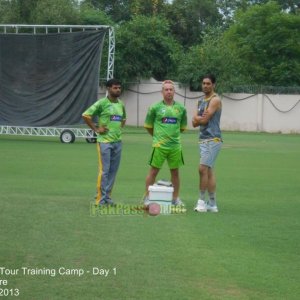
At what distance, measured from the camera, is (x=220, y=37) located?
51500 millimetres

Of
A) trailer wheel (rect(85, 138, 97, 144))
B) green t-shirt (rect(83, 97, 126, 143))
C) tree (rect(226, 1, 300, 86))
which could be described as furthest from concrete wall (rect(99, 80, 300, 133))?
green t-shirt (rect(83, 97, 126, 143))

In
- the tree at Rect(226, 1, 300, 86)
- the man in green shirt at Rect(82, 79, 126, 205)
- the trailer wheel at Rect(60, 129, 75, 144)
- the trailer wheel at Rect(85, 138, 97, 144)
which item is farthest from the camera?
the tree at Rect(226, 1, 300, 86)

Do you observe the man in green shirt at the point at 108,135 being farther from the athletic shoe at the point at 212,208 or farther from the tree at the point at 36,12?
the tree at the point at 36,12

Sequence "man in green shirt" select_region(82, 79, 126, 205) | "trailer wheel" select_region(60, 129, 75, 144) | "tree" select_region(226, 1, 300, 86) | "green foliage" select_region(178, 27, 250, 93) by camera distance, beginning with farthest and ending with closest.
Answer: "tree" select_region(226, 1, 300, 86), "green foliage" select_region(178, 27, 250, 93), "trailer wheel" select_region(60, 129, 75, 144), "man in green shirt" select_region(82, 79, 126, 205)

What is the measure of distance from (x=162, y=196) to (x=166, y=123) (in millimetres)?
1117

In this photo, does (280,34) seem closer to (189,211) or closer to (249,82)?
(249,82)

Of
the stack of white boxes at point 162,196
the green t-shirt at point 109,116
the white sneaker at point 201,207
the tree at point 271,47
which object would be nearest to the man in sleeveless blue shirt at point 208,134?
the white sneaker at point 201,207

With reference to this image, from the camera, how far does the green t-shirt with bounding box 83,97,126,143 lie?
39.8ft

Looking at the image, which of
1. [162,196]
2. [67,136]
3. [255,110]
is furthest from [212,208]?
[255,110]

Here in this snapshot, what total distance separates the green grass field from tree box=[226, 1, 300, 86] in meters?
33.0

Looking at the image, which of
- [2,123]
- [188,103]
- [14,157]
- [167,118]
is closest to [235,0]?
[188,103]

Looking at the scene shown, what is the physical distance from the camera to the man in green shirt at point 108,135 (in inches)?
474

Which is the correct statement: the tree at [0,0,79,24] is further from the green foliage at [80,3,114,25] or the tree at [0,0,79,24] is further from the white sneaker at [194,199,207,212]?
the white sneaker at [194,199,207,212]

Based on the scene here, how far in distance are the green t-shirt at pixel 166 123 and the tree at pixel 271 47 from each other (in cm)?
3762
